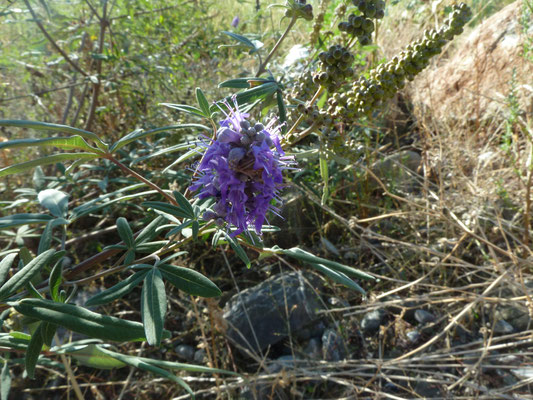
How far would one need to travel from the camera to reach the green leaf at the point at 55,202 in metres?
1.78

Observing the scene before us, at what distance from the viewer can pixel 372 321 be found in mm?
2867

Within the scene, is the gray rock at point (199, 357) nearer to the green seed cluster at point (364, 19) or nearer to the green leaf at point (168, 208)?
the green leaf at point (168, 208)

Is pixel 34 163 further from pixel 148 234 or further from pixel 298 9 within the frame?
pixel 298 9

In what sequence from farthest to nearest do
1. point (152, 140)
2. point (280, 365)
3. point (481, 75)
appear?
point (481, 75) → point (152, 140) → point (280, 365)

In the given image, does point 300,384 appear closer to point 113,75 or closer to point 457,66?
Answer: point 113,75

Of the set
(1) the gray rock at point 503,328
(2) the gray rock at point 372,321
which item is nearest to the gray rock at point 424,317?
(2) the gray rock at point 372,321

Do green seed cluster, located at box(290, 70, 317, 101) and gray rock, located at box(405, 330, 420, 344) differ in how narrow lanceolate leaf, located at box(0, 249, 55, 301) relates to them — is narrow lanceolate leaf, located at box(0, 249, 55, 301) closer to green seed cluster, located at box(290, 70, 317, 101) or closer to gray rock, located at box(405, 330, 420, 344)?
green seed cluster, located at box(290, 70, 317, 101)

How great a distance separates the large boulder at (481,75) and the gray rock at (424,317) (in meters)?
1.73

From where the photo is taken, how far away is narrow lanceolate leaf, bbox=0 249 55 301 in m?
1.31

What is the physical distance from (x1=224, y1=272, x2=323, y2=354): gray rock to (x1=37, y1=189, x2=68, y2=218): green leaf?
4.54 feet

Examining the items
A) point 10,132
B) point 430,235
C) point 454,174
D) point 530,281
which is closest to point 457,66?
point 454,174

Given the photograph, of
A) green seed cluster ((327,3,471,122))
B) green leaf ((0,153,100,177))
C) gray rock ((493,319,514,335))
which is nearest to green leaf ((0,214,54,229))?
green leaf ((0,153,100,177))

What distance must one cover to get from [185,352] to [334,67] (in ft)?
7.26

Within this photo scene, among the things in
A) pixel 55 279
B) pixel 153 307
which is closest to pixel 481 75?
pixel 153 307
